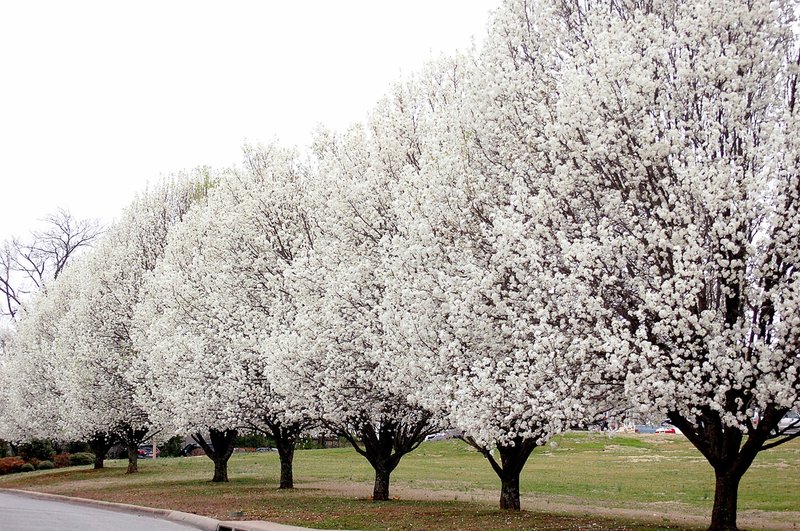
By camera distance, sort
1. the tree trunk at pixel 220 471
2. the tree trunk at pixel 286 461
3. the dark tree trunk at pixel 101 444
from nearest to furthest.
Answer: the tree trunk at pixel 286 461 < the tree trunk at pixel 220 471 < the dark tree trunk at pixel 101 444

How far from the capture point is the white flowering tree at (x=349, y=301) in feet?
73.5

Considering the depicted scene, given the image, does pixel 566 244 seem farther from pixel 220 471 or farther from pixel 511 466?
pixel 220 471

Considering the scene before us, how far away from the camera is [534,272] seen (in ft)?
51.0

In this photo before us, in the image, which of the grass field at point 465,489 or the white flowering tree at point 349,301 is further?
the white flowering tree at point 349,301

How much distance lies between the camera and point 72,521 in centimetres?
2080

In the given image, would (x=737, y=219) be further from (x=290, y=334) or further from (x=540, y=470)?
(x=540, y=470)

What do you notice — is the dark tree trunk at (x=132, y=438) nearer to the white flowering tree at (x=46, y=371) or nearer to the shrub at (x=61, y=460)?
the white flowering tree at (x=46, y=371)

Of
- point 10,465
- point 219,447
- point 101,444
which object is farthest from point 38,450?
point 219,447

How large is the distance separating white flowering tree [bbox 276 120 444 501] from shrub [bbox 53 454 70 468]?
41590 millimetres

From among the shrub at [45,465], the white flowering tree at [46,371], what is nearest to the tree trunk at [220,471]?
the white flowering tree at [46,371]

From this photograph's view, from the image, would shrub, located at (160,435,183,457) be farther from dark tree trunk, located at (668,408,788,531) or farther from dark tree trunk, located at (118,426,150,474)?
dark tree trunk, located at (668,408,788,531)

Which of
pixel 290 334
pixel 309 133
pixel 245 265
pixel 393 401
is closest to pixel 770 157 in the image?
pixel 393 401

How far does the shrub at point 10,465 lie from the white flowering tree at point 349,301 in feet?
129

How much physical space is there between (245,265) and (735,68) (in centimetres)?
1960
